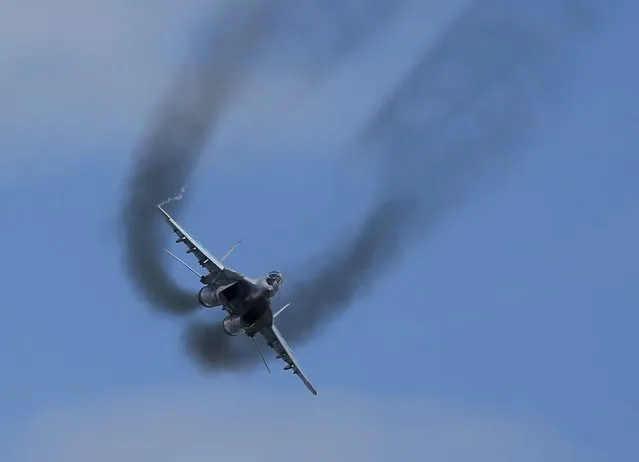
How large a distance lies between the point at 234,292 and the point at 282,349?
8000 millimetres

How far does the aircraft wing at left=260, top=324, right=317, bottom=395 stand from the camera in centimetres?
12762

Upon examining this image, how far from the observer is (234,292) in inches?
4791

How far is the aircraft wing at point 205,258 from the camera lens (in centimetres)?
12169

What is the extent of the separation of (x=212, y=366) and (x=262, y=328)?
13.4ft

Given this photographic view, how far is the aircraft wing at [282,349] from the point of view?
127625mm

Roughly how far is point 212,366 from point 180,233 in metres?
7.81

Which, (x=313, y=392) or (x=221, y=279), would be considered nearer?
(x=221, y=279)

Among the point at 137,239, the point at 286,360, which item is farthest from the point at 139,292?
the point at 286,360

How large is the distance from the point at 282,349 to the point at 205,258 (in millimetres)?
8248

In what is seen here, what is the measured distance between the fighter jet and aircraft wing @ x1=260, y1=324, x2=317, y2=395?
2.30m

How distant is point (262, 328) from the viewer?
124m

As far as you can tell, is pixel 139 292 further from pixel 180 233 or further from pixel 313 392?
pixel 313 392

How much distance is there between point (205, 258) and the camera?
12300cm

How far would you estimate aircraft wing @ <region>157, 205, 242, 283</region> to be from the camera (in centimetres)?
12169
